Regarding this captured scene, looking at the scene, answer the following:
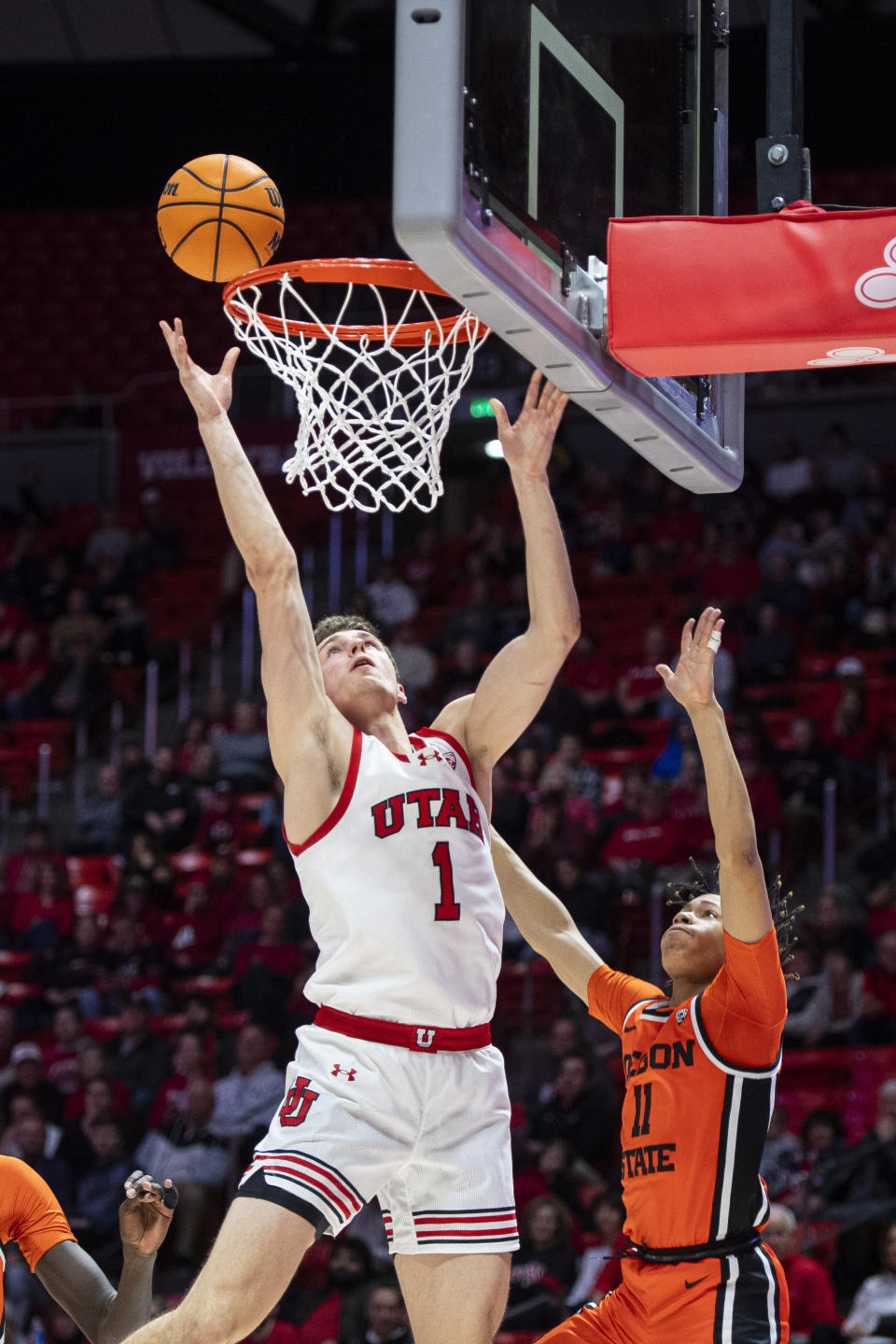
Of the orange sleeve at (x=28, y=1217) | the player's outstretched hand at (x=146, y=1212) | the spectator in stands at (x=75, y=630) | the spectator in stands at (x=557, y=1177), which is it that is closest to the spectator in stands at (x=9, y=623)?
the spectator in stands at (x=75, y=630)

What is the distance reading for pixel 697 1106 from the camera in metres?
4.50

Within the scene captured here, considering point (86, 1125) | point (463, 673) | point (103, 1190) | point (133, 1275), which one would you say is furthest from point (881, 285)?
point (463, 673)

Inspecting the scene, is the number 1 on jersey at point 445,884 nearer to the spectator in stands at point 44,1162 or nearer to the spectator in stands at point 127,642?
the spectator in stands at point 44,1162

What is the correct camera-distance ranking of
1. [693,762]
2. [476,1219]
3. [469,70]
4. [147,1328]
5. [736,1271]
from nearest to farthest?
[469,70], [147,1328], [476,1219], [736,1271], [693,762]

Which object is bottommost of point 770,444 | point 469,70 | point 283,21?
point 469,70

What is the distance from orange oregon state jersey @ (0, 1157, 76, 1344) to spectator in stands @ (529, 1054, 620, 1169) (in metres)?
4.15

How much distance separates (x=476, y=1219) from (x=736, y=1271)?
0.73m

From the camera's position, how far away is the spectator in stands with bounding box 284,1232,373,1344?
316 inches

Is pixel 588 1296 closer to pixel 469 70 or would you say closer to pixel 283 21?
pixel 469 70

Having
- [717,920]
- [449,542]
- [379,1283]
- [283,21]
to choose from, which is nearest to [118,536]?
[449,542]

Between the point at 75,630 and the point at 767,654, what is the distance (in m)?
5.80

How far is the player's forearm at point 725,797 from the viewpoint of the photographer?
440 centimetres

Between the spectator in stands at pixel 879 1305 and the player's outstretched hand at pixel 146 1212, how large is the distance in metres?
3.53

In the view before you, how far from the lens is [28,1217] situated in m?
5.02
